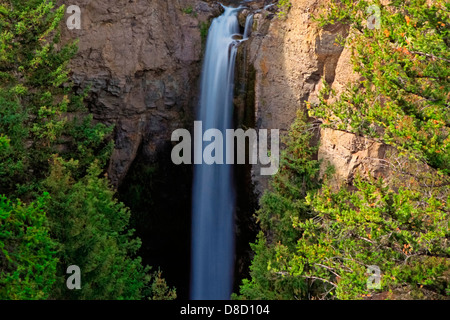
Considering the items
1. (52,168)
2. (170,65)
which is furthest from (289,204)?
(170,65)

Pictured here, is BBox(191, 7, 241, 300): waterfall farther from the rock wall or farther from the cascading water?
the rock wall

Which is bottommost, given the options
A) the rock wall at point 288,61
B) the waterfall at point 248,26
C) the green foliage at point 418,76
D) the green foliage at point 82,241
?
the green foliage at point 82,241

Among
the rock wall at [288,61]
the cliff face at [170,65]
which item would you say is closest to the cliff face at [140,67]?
the cliff face at [170,65]

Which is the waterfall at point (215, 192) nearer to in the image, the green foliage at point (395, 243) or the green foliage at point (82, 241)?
the green foliage at point (82, 241)

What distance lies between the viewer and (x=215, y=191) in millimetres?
19656

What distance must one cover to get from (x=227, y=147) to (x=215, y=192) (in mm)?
2043

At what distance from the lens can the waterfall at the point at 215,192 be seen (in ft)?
63.3

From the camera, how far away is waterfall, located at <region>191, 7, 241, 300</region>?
19.3 m

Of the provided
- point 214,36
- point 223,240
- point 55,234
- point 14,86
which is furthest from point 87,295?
point 214,36

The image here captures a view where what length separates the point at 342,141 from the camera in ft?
49.5

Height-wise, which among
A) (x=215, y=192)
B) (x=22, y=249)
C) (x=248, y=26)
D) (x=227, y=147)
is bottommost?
(x=22, y=249)

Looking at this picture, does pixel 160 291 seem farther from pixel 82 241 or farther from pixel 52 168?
pixel 52 168

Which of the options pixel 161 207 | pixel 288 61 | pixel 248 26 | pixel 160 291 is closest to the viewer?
pixel 160 291

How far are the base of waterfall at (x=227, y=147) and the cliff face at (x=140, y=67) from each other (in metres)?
0.75
